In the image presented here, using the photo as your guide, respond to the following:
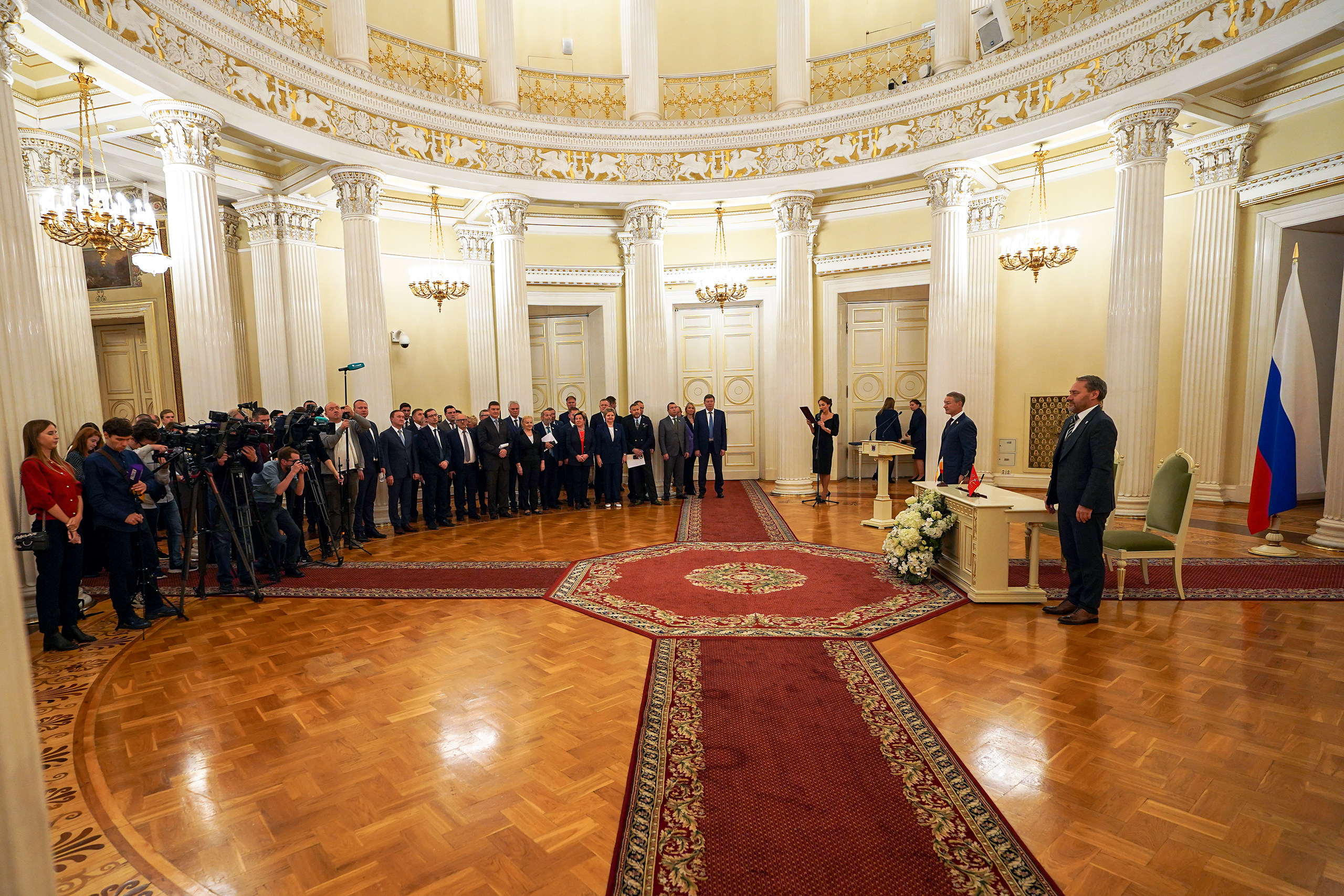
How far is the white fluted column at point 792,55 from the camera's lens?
9.98 m

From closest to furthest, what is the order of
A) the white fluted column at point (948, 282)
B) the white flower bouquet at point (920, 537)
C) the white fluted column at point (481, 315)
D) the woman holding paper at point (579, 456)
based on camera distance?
the white flower bouquet at point (920, 537), the white fluted column at point (948, 282), the woman holding paper at point (579, 456), the white fluted column at point (481, 315)

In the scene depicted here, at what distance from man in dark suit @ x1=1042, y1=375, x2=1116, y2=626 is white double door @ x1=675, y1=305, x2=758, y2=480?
816 centimetres

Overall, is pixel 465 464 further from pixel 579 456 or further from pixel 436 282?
pixel 436 282

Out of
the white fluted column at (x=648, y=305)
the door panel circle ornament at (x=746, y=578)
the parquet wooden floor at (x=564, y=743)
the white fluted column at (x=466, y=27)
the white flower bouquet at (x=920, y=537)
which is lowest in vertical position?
the door panel circle ornament at (x=746, y=578)

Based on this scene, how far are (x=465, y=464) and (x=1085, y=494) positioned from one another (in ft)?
23.5

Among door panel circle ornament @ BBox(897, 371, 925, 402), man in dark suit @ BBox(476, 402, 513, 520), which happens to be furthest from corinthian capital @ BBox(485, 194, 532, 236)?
door panel circle ornament @ BBox(897, 371, 925, 402)

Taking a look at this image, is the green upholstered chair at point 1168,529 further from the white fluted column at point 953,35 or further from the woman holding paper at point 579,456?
the woman holding paper at point 579,456

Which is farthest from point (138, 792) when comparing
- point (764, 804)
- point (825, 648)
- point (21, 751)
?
point (825, 648)

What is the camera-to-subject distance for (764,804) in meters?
2.68

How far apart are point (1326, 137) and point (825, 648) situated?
8.70 metres

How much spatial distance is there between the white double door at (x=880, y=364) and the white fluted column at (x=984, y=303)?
4.70 ft

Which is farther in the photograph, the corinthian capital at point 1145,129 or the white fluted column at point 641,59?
the white fluted column at point 641,59

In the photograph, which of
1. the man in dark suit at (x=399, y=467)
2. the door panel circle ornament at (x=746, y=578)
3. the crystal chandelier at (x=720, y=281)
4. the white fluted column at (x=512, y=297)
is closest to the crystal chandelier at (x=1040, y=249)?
the crystal chandelier at (x=720, y=281)

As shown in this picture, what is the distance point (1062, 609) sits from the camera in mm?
4793
